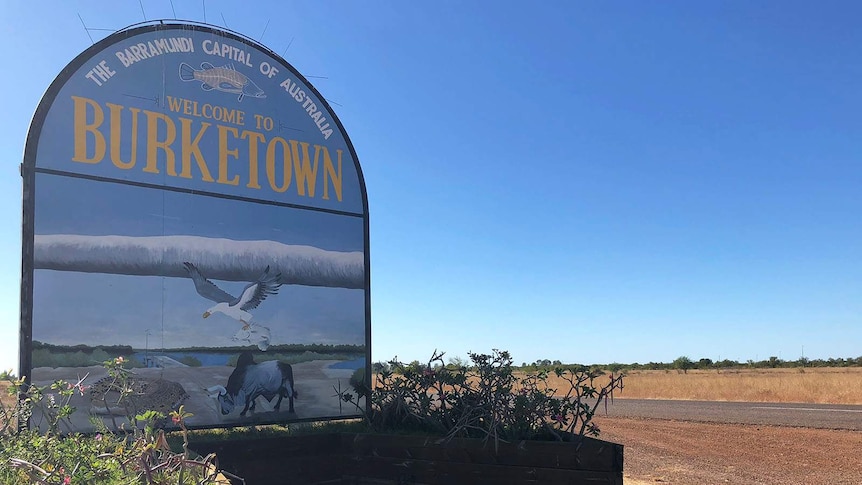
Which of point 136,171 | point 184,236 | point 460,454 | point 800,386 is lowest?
point 800,386

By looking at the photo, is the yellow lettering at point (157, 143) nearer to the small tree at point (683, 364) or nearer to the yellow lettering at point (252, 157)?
the yellow lettering at point (252, 157)

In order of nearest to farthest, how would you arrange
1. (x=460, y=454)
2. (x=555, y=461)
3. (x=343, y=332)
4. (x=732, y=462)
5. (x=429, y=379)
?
(x=555, y=461), (x=460, y=454), (x=429, y=379), (x=343, y=332), (x=732, y=462)

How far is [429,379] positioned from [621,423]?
542 inches

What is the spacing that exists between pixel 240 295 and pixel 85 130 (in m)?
2.39

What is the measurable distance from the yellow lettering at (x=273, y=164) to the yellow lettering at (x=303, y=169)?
10 centimetres

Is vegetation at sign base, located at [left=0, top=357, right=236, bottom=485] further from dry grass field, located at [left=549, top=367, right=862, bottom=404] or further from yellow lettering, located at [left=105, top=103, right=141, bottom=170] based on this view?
dry grass field, located at [left=549, top=367, right=862, bottom=404]

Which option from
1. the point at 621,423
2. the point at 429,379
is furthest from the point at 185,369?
the point at 621,423

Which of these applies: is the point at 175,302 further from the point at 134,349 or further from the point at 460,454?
the point at 460,454

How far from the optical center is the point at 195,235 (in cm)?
746

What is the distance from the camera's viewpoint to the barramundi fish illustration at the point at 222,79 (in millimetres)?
7668

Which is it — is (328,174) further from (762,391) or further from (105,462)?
(762,391)

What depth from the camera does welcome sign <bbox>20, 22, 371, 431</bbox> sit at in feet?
21.4

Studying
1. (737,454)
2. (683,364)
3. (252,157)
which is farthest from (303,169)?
(683,364)

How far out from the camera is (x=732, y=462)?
40.3 feet
